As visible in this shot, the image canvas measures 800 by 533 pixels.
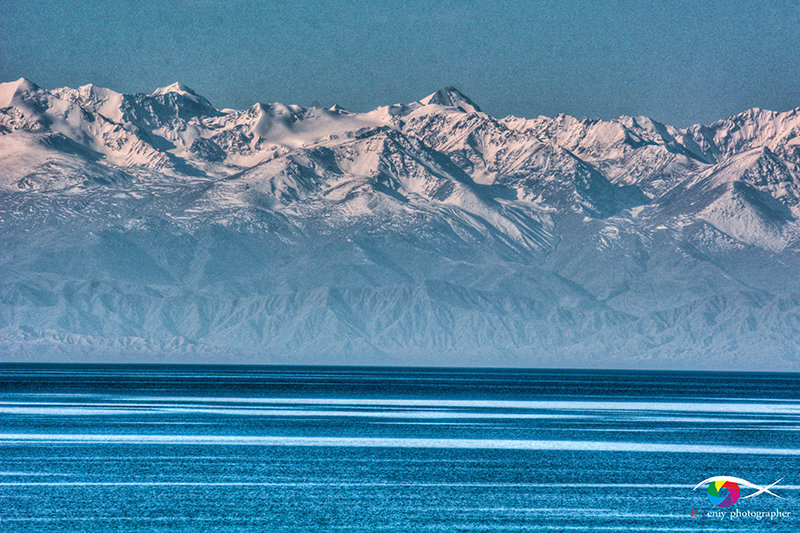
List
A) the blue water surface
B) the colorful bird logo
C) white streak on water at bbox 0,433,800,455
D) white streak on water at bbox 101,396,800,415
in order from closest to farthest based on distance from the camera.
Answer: the blue water surface
the colorful bird logo
white streak on water at bbox 0,433,800,455
white streak on water at bbox 101,396,800,415

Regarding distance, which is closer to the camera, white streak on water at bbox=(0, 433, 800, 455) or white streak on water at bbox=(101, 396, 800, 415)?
white streak on water at bbox=(0, 433, 800, 455)

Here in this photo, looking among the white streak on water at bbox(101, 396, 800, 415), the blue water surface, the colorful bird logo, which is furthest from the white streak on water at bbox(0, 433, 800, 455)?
the white streak on water at bbox(101, 396, 800, 415)

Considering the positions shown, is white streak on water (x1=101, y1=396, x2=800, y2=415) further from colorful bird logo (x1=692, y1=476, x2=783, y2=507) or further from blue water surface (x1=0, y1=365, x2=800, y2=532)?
colorful bird logo (x1=692, y1=476, x2=783, y2=507)

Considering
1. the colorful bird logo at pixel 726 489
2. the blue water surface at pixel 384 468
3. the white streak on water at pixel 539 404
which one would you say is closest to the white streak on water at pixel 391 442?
the blue water surface at pixel 384 468

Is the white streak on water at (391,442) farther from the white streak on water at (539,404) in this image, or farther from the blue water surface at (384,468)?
the white streak on water at (539,404)

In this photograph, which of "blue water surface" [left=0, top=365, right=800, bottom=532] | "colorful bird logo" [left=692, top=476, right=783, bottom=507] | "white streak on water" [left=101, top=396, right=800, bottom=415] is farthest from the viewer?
"white streak on water" [left=101, top=396, right=800, bottom=415]

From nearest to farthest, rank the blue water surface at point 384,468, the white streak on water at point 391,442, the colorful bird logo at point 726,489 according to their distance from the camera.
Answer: the blue water surface at point 384,468, the colorful bird logo at point 726,489, the white streak on water at point 391,442

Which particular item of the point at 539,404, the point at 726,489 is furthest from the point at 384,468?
the point at 539,404

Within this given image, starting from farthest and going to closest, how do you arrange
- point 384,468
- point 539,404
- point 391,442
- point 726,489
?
point 539,404
point 391,442
point 384,468
point 726,489

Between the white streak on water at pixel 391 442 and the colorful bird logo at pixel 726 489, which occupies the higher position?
the colorful bird logo at pixel 726 489

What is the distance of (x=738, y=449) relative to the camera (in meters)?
40.9

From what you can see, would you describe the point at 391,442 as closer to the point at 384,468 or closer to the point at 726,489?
the point at 384,468

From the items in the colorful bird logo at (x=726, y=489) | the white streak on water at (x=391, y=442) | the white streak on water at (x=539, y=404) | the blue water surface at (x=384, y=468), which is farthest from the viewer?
the white streak on water at (x=539, y=404)

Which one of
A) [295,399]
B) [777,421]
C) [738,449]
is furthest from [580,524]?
[295,399]
